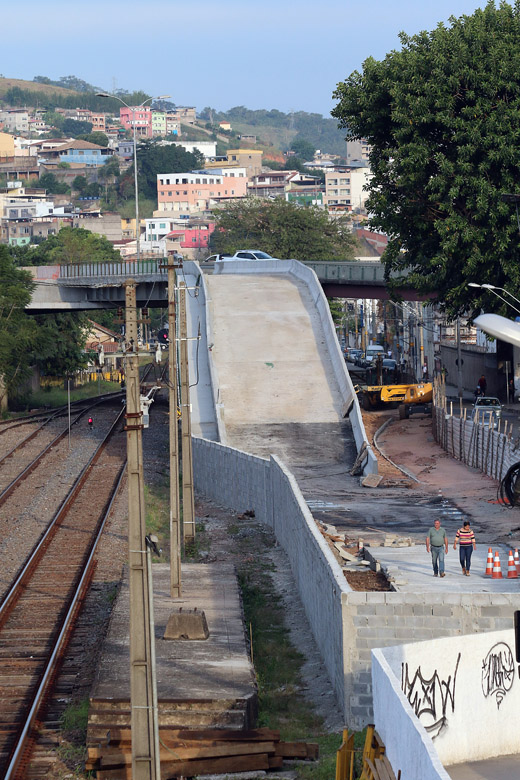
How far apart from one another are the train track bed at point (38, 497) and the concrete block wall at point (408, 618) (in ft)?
30.6

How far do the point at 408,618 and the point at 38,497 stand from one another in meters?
20.7

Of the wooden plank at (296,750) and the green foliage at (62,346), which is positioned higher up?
the wooden plank at (296,750)

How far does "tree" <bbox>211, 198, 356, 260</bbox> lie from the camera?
103m

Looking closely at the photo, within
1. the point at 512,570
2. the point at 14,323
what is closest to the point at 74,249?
the point at 14,323

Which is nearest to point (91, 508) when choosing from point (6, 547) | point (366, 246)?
point (6, 547)

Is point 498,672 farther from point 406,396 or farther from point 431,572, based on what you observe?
point 406,396

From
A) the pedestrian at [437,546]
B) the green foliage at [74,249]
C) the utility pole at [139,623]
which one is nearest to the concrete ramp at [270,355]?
the pedestrian at [437,546]

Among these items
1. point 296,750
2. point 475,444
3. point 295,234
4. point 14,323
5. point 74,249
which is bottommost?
point 475,444

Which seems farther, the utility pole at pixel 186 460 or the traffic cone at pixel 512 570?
the utility pole at pixel 186 460

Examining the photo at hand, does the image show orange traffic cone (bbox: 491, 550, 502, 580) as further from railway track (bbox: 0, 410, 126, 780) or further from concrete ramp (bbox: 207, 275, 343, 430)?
concrete ramp (bbox: 207, 275, 343, 430)

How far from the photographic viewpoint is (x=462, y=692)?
15.8 meters

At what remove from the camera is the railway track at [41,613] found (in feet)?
57.4

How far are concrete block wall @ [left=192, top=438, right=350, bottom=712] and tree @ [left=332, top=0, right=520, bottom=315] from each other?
1295 cm

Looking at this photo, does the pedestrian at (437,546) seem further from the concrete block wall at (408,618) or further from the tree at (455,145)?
the tree at (455,145)
